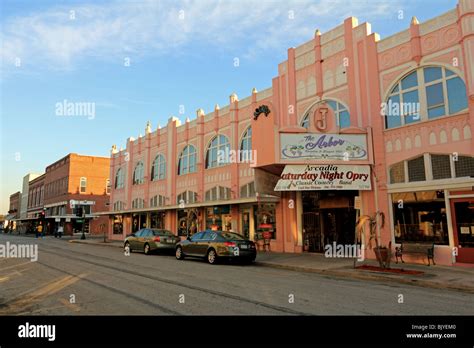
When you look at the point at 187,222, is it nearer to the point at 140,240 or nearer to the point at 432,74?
the point at 140,240

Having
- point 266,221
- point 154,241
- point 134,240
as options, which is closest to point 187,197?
point 134,240

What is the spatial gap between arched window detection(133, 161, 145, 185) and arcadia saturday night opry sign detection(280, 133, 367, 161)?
21638 millimetres

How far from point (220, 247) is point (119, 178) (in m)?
27.1

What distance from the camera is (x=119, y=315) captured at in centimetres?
652

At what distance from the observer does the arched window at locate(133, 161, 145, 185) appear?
34938mm

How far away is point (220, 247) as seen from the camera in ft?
50.5

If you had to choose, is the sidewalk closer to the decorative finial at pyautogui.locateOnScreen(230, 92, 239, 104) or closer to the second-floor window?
the decorative finial at pyautogui.locateOnScreen(230, 92, 239, 104)

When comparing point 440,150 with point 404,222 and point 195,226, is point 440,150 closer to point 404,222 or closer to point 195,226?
point 404,222

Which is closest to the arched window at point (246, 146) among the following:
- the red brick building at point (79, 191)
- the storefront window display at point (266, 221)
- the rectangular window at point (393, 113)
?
the storefront window display at point (266, 221)

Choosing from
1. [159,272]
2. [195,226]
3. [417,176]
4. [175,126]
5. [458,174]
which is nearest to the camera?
[159,272]

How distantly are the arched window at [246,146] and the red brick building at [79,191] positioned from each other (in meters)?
43.0

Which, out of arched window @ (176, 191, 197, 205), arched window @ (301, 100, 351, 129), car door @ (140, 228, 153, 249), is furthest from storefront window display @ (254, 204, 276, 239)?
arched window @ (176, 191, 197, 205)
